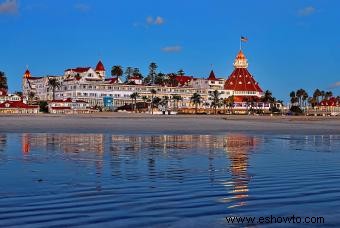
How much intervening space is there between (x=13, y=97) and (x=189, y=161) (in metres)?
150

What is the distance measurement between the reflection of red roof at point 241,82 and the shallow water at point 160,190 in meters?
170

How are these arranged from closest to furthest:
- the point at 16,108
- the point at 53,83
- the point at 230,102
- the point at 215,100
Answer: the point at 16,108, the point at 53,83, the point at 230,102, the point at 215,100

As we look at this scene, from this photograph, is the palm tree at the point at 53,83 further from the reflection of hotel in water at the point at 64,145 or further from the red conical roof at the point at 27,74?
the reflection of hotel in water at the point at 64,145

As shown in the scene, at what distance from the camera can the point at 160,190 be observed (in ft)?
35.6

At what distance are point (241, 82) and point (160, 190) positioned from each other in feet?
590

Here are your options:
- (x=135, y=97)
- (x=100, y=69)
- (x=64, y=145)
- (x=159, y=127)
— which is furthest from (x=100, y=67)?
(x=64, y=145)

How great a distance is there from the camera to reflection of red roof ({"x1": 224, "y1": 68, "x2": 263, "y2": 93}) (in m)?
187

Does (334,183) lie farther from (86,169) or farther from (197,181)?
(86,169)

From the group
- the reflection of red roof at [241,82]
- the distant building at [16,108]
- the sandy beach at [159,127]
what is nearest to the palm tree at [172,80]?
the reflection of red roof at [241,82]

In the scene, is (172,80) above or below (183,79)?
below

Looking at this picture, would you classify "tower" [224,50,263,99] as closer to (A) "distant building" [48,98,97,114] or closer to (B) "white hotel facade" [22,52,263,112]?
(B) "white hotel facade" [22,52,263,112]

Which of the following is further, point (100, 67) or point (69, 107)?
point (100, 67)

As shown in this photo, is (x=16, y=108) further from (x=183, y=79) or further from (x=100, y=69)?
(x=183, y=79)

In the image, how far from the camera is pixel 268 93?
17488 centimetres
